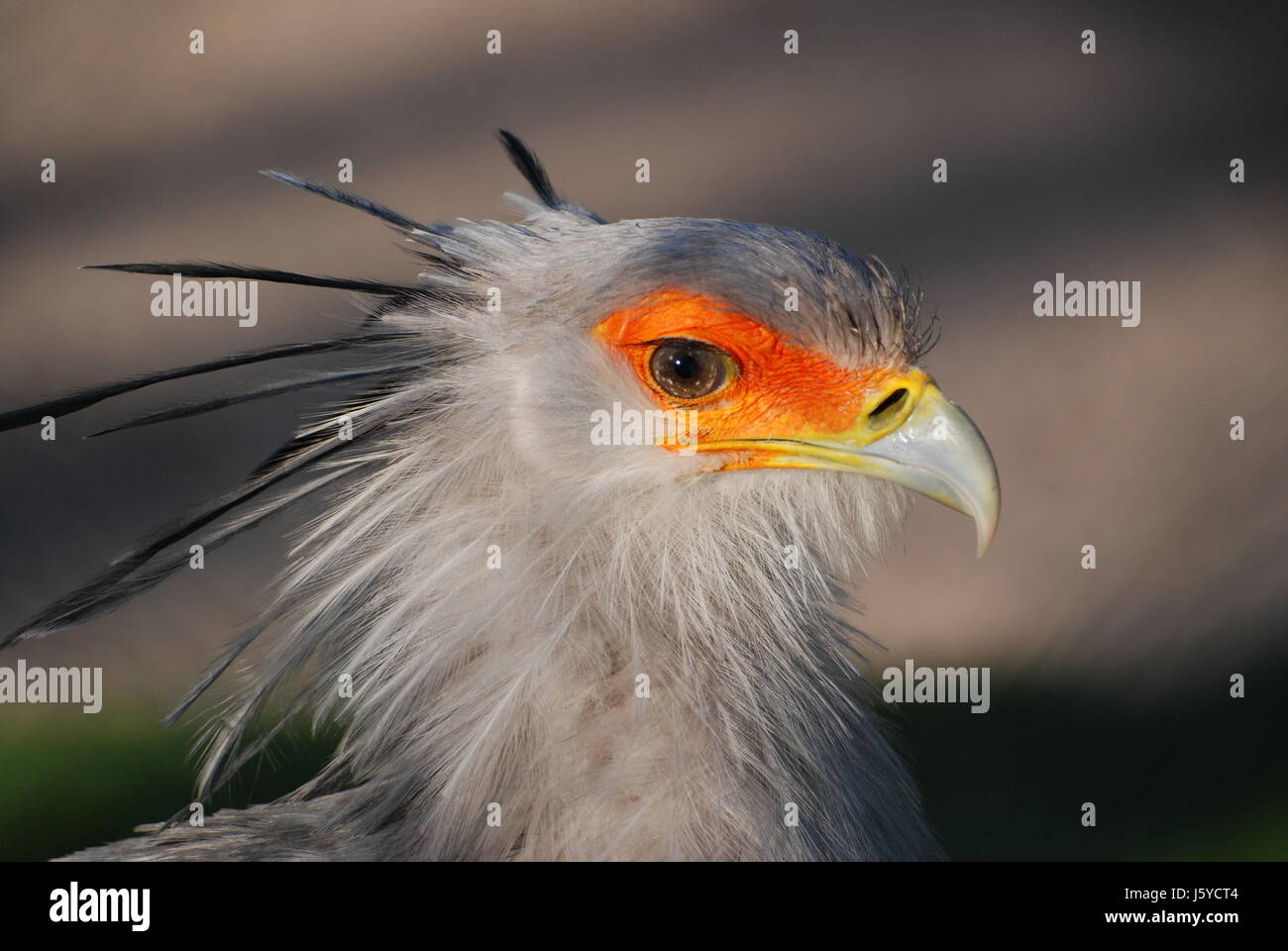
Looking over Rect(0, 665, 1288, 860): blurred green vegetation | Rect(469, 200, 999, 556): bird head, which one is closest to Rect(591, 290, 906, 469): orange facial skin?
Rect(469, 200, 999, 556): bird head

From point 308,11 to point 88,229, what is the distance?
→ 123 centimetres

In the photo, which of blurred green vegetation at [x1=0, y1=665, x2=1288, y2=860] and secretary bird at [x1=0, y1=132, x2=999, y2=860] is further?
blurred green vegetation at [x1=0, y1=665, x2=1288, y2=860]

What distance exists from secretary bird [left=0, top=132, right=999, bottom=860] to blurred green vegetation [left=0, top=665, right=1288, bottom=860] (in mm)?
1923

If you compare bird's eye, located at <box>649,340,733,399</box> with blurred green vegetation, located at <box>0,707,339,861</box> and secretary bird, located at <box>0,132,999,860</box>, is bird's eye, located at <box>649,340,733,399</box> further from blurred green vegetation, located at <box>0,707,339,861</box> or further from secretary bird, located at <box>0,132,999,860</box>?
blurred green vegetation, located at <box>0,707,339,861</box>

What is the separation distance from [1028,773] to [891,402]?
8.55 ft

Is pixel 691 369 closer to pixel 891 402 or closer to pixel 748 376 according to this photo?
pixel 748 376

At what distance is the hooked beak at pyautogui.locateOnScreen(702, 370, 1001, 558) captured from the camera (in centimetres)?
178

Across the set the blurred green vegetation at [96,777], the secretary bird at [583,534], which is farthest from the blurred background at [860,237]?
the secretary bird at [583,534]

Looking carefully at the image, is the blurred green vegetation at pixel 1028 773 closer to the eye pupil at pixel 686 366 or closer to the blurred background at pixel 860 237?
the blurred background at pixel 860 237

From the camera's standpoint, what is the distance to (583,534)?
177cm

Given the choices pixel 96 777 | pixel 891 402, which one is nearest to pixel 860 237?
pixel 891 402

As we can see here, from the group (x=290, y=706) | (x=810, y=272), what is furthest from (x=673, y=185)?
(x=290, y=706)

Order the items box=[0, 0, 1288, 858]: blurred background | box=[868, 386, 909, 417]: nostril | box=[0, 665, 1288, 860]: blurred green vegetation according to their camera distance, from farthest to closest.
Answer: box=[0, 0, 1288, 858]: blurred background
box=[0, 665, 1288, 860]: blurred green vegetation
box=[868, 386, 909, 417]: nostril
